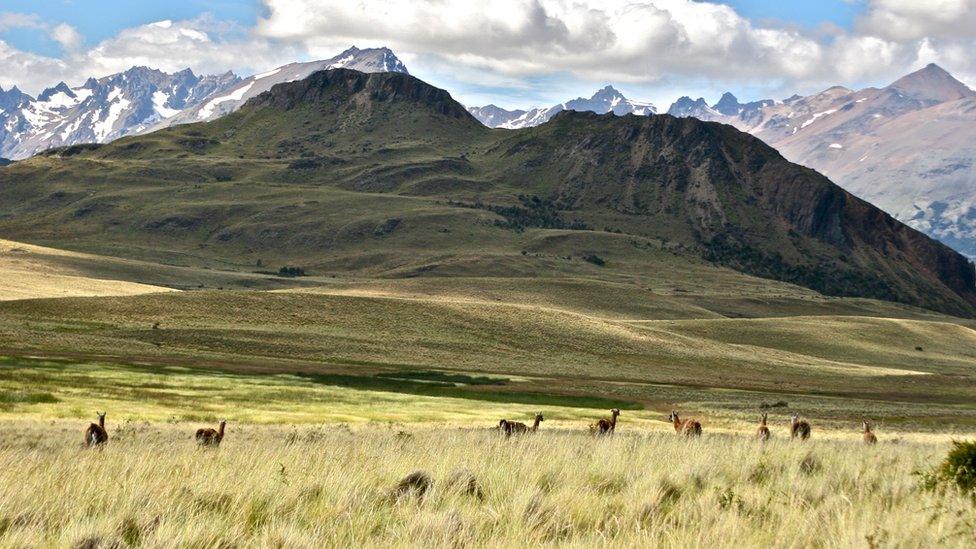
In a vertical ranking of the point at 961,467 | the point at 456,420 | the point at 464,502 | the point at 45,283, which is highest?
the point at 961,467

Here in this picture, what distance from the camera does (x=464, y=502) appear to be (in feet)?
36.2

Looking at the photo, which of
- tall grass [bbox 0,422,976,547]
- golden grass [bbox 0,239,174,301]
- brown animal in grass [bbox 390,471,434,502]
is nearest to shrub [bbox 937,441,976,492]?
tall grass [bbox 0,422,976,547]

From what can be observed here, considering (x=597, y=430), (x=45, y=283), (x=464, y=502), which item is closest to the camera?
(x=464, y=502)

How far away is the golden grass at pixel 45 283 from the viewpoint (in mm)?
140375

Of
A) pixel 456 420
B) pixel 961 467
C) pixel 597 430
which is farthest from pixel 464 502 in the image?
pixel 456 420

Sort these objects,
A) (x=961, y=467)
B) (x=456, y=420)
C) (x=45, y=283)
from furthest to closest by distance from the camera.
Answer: (x=45, y=283) < (x=456, y=420) < (x=961, y=467)

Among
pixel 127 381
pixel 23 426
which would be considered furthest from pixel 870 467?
pixel 127 381

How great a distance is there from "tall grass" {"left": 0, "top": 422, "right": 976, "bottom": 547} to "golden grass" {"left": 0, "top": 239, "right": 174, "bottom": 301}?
123014 millimetres

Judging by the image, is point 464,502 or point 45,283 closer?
point 464,502

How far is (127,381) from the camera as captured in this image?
61031 mm

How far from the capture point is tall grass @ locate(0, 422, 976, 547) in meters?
8.95

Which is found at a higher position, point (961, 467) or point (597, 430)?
point (961, 467)

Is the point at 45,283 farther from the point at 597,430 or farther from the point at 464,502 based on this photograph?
the point at 464,502

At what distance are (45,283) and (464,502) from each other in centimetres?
15944
